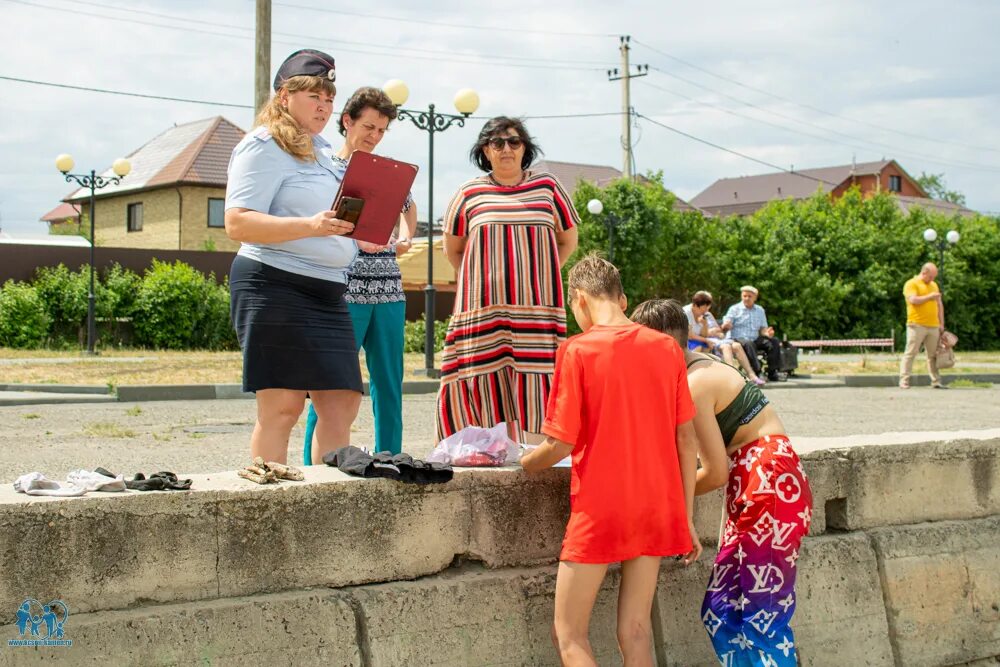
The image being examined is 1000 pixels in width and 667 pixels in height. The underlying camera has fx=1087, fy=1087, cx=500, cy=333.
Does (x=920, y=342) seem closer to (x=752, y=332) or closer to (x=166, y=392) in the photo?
(x=752, y=332)

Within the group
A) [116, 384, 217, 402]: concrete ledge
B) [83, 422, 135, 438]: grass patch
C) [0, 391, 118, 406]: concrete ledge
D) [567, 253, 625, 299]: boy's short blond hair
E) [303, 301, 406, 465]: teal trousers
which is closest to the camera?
[567, 253, 625, 299]: boy's short blond hair

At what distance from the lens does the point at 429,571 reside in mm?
3650

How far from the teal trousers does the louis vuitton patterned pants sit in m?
1.73

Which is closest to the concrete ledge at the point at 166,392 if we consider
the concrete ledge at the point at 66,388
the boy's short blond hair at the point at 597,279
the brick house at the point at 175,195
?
the concrete ledge at the point at 66,388

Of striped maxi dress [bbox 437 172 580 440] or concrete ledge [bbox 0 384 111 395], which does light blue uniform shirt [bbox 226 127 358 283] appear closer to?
striped maxi dress [bbox 437 172 580 440]

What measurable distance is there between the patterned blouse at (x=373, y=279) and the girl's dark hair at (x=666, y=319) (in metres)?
1.40

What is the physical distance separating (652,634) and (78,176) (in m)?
22.6

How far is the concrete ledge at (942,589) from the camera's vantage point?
4.59m

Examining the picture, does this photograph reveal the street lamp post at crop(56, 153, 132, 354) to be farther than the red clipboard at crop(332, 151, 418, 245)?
Yes

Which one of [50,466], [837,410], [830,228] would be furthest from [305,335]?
[830,228]

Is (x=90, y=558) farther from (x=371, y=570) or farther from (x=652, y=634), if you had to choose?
(x=652, y=634)

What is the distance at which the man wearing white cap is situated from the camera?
17.3 meters

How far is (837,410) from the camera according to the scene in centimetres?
1310

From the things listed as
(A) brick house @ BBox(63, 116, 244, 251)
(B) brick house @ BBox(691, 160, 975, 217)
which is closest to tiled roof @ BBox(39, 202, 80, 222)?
(A) brick house @ BBox(63, 116, 244, 251)
